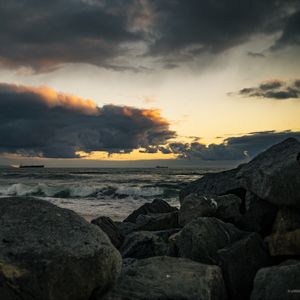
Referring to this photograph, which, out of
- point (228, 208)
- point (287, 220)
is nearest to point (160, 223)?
point (228, 208)

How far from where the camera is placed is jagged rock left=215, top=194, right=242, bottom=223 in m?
8.27

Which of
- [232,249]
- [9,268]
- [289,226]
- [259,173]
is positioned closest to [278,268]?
[232,249]

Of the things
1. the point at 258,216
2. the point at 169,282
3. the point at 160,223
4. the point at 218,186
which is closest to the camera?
the point at 169,282

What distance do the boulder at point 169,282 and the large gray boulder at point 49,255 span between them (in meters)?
0.37

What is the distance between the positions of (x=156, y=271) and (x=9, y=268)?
223cm

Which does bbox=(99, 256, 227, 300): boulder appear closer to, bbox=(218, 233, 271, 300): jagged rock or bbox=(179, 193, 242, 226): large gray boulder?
bbox=(218, 233, 271, 300): jagged rock

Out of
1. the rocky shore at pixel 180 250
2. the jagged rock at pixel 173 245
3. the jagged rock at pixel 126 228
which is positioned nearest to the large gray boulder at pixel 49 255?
the rocky shore at pixel 180 250

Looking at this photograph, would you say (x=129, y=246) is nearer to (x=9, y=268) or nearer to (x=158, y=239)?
(x=158, y=239)

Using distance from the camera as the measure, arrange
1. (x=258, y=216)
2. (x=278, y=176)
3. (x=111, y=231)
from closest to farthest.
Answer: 1. (x=278, y=176)
2. (x=258, y=216)
3. (x=111, y=231)

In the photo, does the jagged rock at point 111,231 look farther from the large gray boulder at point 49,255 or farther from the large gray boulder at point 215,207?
the large gray boulder at point 49,255

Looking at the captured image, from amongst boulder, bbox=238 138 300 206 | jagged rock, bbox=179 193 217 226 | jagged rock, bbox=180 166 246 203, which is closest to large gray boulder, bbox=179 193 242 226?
jagged rock, bbox=179 193 217 226

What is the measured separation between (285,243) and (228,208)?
207 cm

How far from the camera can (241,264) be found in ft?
20.2

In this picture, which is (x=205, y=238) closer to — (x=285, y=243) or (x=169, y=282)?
(x=285, y=243)
